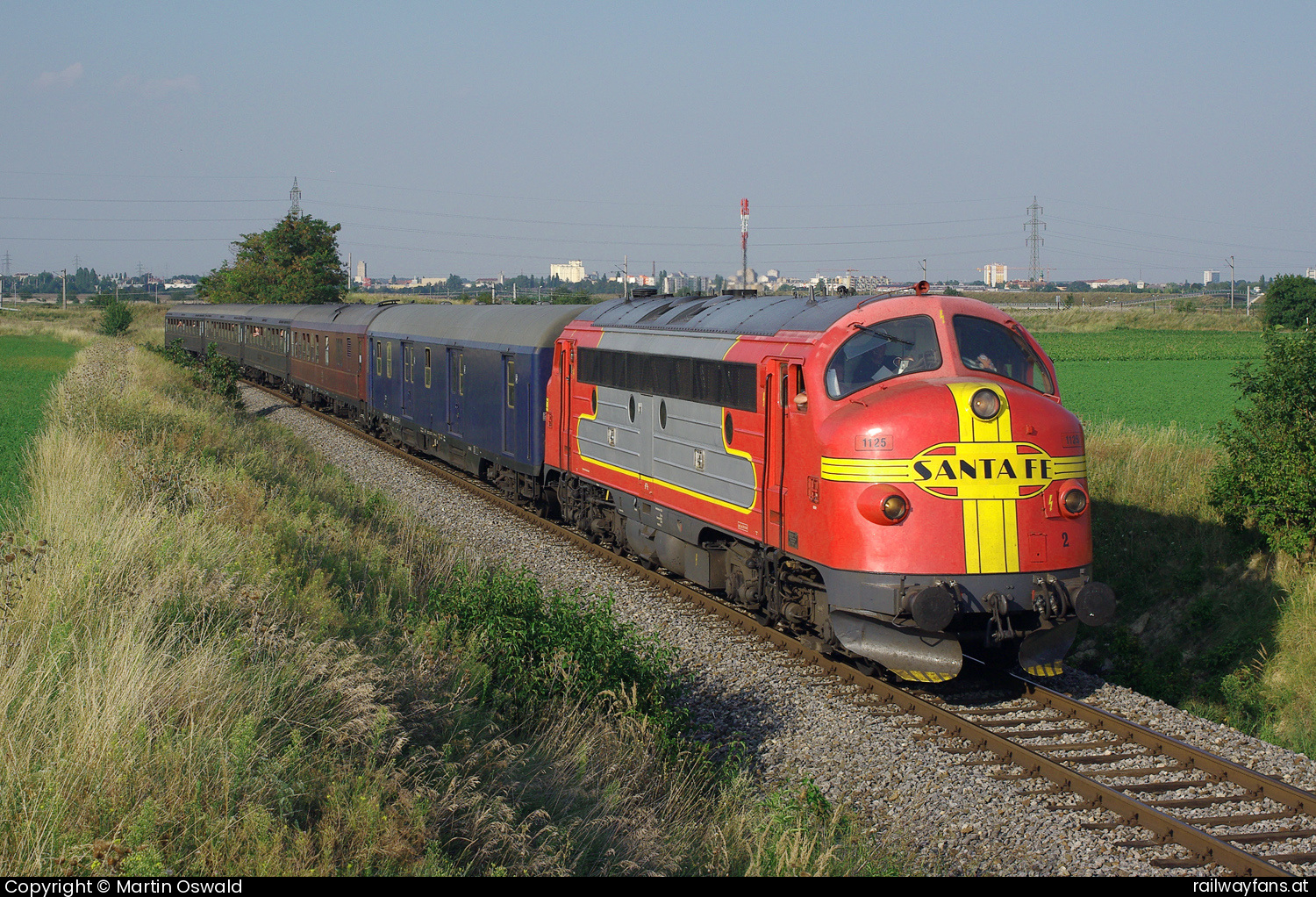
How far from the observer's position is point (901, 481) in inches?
346

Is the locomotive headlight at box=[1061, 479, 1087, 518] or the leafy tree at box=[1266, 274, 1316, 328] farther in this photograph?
the leafy tree at box=[1266, 274, 1316, 328]

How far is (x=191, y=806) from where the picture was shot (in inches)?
188

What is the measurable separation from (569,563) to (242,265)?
72563 millimetres

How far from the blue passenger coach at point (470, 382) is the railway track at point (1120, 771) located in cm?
802

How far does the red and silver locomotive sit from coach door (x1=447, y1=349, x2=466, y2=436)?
10138 mm

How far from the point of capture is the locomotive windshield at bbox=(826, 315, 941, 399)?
9.45 m

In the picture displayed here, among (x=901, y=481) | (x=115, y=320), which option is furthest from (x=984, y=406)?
(x=115, y=320)

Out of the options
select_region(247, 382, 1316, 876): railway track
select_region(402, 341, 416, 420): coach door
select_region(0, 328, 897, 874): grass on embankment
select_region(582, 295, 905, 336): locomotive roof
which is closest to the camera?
select_region(0, 328, 897, 874): grass on embankment

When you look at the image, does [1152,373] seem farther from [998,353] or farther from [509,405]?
[998,353]

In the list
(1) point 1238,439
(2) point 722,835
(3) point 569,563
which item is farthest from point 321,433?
(2) point 722,835

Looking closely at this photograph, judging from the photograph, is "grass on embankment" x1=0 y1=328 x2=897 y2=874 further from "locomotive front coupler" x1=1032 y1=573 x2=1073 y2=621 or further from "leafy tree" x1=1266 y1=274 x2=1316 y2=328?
"leafy tree" x1=1266 y1=274 x2=1316 y2=328

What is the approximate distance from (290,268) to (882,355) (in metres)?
73.8

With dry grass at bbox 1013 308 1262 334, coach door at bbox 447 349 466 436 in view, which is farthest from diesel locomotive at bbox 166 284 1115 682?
dry grass at bbox 1013 308 1262 334

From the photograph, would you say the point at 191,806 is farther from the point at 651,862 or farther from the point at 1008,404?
the point at 1008,404
